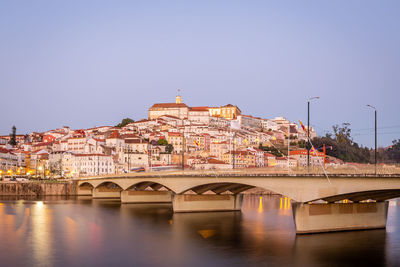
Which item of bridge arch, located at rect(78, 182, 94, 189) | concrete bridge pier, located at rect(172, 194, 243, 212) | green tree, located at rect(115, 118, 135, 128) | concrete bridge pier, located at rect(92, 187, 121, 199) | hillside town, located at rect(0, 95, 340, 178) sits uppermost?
green tree, located at rect(115, 118, 135, 128)

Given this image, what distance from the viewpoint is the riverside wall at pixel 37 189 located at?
8762 centimetres

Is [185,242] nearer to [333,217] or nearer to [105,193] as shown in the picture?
[333,217]

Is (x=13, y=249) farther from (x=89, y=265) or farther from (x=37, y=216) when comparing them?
(x=37, y=216)

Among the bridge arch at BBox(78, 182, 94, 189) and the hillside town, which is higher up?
the hillside town

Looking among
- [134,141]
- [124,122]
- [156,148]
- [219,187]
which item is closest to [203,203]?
[219,187]

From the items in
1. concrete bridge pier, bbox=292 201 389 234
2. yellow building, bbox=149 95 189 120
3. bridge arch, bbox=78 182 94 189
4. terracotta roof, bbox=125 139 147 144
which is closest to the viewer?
concrete bridge pier, bbox=292 201 389 234

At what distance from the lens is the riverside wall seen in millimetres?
87625

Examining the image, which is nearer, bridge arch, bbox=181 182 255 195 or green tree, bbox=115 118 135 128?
bridge arch, bbox=181 182 255 195

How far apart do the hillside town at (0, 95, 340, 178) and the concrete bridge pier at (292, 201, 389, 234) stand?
179 ft

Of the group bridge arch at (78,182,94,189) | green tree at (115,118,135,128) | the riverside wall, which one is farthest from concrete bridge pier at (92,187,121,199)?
green tree at (115,118,135,128)

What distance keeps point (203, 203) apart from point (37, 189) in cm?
4621

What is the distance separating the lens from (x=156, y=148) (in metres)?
145

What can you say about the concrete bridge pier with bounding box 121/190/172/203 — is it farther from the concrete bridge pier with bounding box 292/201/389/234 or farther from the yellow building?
the yellow building

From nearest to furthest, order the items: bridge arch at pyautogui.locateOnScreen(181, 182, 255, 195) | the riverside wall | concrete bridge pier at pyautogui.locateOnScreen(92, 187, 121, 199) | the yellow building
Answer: bridge arch at pyautogui.locateOnScreen(181, 182, 255, 195), concrete bridge pier at pyautogui.locateOnScreen(92, 187, 121, 199), the riverside wall, the yellow building
